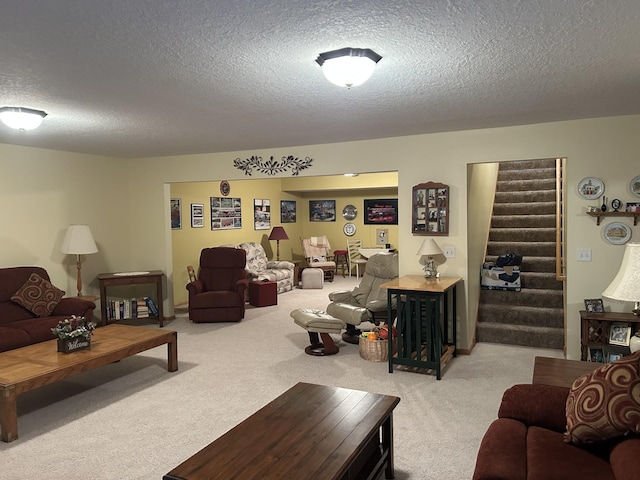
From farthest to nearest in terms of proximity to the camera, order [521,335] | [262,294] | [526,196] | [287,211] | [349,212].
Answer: [349,212]
[287,211]
[262,294]
[526,196]
[521,335]

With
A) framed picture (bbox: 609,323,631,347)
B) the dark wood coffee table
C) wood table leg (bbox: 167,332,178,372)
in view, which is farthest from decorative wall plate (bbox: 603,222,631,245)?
wood table leg (bbox: 167,332,178,372)

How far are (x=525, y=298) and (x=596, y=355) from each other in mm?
1537

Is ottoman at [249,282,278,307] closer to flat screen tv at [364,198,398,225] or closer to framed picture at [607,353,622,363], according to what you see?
flat screen tv at [364,198,398,225]

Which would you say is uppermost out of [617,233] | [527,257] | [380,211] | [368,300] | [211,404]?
[380,211]

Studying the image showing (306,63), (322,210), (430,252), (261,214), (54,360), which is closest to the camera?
(306,63)

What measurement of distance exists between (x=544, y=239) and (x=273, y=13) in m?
5.47

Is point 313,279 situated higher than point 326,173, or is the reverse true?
point 326,173

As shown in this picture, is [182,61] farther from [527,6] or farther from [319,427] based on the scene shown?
[319,427]

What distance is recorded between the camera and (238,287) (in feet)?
21.8

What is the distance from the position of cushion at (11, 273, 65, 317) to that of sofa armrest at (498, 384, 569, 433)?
466 centimetres

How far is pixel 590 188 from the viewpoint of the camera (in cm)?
439

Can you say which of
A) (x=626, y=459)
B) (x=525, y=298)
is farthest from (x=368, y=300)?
(x=626, y=459)

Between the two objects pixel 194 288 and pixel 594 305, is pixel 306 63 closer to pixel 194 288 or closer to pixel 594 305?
pixel 594 305

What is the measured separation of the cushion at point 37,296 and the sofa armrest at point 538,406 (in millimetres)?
4661
